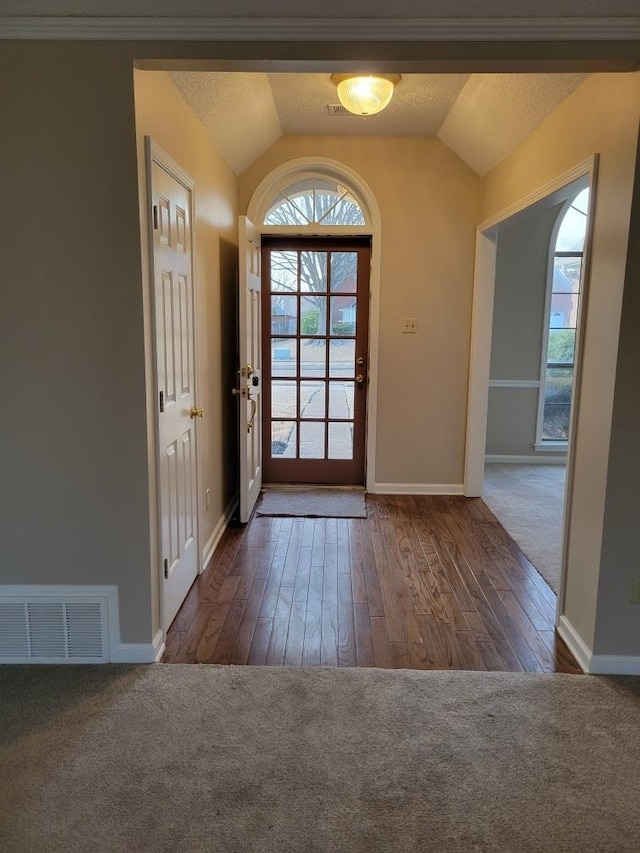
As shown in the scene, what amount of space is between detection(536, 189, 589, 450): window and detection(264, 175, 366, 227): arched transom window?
7.86ft

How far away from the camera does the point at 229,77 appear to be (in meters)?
2.89

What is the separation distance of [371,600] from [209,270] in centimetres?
207

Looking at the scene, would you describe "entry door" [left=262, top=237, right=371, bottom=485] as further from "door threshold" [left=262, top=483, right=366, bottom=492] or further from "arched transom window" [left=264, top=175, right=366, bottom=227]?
"arched transom window" [left=264, top=175, right=366, bottom=227]

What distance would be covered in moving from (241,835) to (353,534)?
92.6 inches

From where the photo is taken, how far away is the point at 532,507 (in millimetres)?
4488

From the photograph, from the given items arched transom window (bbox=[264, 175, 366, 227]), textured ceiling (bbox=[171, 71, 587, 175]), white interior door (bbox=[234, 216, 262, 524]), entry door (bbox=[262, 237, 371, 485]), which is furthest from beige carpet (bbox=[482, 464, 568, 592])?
Result: arched transom window (bbox=[264, 175, 366, 227])

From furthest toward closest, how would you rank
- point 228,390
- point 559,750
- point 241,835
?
point 228,390, point 559,750, point 241,835

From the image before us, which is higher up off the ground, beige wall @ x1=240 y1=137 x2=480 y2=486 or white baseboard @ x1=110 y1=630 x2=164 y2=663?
beige wall @ x1=240 y1=137 x2=480 y2=486

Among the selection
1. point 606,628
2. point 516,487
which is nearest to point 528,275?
point 516,487

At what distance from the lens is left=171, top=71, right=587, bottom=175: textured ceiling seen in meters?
2.84

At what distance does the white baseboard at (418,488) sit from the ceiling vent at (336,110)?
8.86ft

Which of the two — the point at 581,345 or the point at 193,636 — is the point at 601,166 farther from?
the point at 193,636
